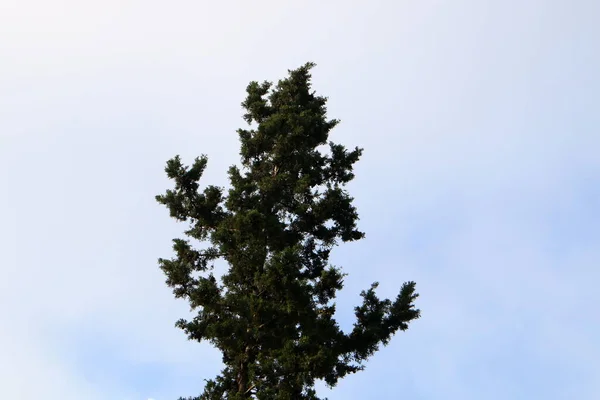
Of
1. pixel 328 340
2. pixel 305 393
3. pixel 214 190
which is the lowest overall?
pixel 305 393

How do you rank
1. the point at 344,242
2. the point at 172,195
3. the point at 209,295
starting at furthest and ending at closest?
the point at 344,242 → the point at 172,195 → the point at 209,295

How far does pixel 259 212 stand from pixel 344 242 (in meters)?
4.59

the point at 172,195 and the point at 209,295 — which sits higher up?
the point at 172,195

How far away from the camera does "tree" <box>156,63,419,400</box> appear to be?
24.1 meters

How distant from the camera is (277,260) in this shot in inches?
964

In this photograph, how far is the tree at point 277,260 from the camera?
2406 cm

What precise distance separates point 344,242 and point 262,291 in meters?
5.38

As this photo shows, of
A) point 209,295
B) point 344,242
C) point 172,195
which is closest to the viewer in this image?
point 209,295

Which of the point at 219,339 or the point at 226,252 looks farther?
the point at 226,252

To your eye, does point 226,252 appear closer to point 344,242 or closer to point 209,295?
point 209,295

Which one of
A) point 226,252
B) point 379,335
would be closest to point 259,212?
point 226,252

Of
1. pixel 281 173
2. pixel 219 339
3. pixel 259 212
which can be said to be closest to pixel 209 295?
pixel 219 339

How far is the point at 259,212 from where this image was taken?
2634 centimetres

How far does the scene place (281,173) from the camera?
28453mm
